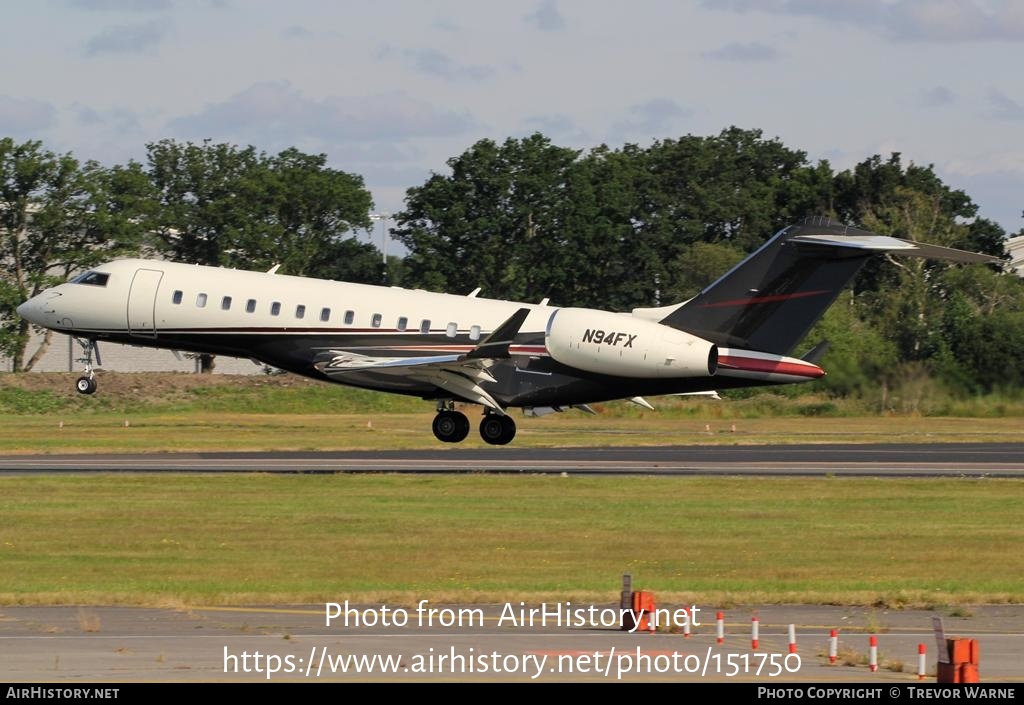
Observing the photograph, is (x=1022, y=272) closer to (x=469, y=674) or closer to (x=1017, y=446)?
(x=1017, y=446)

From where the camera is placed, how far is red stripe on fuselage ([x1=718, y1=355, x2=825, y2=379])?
3483 cm

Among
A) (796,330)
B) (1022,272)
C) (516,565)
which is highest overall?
(1022,272)

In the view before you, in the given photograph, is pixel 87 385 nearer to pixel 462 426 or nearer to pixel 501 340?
pixel 462 426

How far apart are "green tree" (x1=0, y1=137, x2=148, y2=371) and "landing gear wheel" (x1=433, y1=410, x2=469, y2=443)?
132 ft

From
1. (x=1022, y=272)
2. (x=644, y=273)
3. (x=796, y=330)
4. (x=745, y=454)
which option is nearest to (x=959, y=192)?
(x=1022, y=272)

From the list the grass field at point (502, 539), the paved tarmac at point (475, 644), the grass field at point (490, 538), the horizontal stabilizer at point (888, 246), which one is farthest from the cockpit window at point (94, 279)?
the paved tarmac at point (475, 644)

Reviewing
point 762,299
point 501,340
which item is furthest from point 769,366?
point 501,340

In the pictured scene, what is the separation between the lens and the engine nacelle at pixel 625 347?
3512cm

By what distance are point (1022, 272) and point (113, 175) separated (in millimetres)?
57129

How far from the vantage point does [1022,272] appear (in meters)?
101

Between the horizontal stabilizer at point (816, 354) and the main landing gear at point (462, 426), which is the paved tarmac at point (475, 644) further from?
the main landing gear at point (462, 426)

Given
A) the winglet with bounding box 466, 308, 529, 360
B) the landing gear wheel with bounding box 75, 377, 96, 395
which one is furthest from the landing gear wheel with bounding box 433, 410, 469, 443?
the landing gear wheel with bounding box 75, 377, 96, 395

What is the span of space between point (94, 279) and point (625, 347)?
13.5 m

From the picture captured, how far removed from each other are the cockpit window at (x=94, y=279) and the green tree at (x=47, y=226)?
35.2 meters
